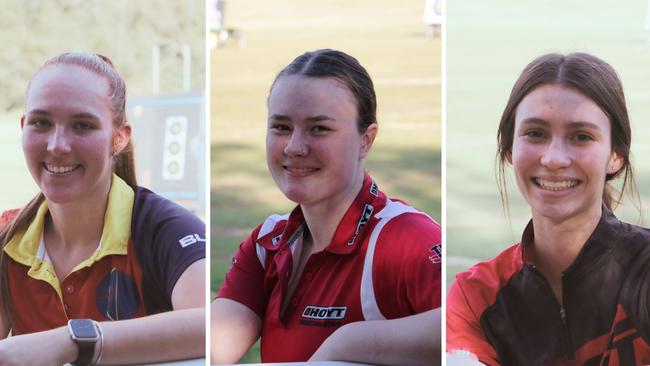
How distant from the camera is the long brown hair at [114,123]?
354 centimetres

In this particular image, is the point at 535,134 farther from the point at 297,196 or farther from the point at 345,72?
the point at 297,196

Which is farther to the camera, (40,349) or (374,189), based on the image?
(374,189)

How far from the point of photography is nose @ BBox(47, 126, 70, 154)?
3455 mm

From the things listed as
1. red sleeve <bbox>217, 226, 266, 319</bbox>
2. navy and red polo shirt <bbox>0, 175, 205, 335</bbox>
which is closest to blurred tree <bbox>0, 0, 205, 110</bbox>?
navy and red polo shirt <bbox>0, 175, 205, 335</bbox>

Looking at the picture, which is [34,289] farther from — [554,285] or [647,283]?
[647,283]

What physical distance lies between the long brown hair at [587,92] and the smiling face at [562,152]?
0.03 meters

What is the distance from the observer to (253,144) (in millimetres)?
3697

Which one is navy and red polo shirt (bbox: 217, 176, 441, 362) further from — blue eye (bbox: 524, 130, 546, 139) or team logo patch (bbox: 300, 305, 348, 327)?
blue eye (bbox: 524, 130, 546, 139)

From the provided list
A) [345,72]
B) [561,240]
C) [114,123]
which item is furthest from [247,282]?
[561,240]

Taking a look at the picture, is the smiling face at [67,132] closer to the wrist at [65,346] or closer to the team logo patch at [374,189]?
the wrist at [65,346]

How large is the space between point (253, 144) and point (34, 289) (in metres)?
0.95

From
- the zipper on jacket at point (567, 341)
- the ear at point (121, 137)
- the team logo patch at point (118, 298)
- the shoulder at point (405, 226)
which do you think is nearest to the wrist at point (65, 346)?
the team logo patch at point (118, 298)

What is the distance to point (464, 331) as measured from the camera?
3.71 metres

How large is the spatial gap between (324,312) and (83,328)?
858mm
